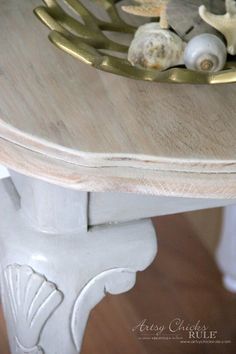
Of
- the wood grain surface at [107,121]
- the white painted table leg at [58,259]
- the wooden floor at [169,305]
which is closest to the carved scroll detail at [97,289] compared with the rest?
the white painted table leg at [58,259]

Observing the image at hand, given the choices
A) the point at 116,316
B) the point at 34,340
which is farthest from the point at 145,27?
the point at 116,316

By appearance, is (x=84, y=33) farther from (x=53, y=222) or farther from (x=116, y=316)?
(x=116, y=316)

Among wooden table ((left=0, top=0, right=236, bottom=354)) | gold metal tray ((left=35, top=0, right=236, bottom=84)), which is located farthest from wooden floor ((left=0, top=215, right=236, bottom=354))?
gold metal tray ((left=35, top=0, right=236, bottom=84))

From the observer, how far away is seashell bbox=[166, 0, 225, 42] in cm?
49

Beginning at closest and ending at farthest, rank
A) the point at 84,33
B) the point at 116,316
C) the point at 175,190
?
the point at 175,190, the point at 84,33, the point at 116,316

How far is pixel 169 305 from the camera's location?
99cm

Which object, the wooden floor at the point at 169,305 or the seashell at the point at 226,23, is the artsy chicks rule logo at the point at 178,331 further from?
the seashell at the point at 226,23

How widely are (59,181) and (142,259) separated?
117 millimetres

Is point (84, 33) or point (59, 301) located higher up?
point (84, 33)

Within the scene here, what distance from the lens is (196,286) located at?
1031mm

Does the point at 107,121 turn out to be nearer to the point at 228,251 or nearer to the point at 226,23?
the point at 226,23

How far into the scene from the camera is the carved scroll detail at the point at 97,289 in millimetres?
488

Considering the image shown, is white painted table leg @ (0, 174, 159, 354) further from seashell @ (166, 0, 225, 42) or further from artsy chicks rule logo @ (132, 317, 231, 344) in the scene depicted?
artsy chicks rule logo @ (132, 317, 231, 344)

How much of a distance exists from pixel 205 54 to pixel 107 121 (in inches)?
3.6
